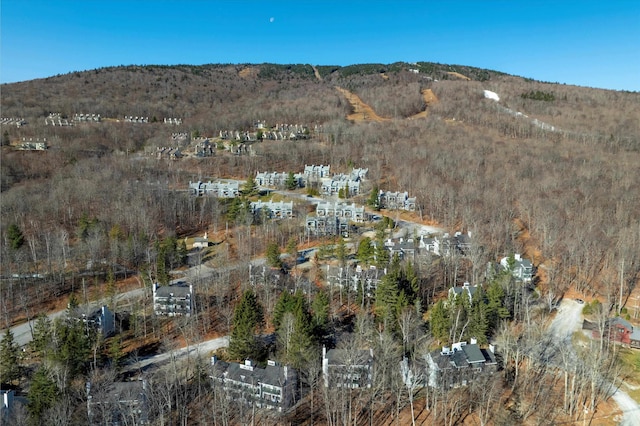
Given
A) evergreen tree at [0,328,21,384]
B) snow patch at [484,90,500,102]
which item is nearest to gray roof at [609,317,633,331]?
evergreen tree at [0,328,21,384]

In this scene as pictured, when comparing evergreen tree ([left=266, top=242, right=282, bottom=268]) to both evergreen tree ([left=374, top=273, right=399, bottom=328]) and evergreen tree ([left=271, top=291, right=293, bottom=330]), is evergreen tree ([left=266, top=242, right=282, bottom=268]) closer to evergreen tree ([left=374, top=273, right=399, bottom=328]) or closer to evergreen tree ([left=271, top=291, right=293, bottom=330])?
evergreen tree ([left=271, top=291, right=293, bottom=330])

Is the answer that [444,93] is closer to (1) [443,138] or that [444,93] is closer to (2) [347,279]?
(1) [443,138]

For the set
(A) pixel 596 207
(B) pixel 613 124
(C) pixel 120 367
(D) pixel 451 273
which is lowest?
(C) pixel 120 367

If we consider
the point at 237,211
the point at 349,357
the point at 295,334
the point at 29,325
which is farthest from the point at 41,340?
the point at 237,211

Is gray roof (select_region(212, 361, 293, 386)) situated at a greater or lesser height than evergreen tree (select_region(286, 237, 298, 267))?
lesser

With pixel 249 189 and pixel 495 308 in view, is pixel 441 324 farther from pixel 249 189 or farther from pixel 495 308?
pixel 249 189

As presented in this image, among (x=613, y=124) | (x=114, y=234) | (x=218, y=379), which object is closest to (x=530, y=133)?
(x=613, y=124)

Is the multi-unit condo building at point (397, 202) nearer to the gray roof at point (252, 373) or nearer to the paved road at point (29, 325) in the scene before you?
the paved road at point (29, 325)
